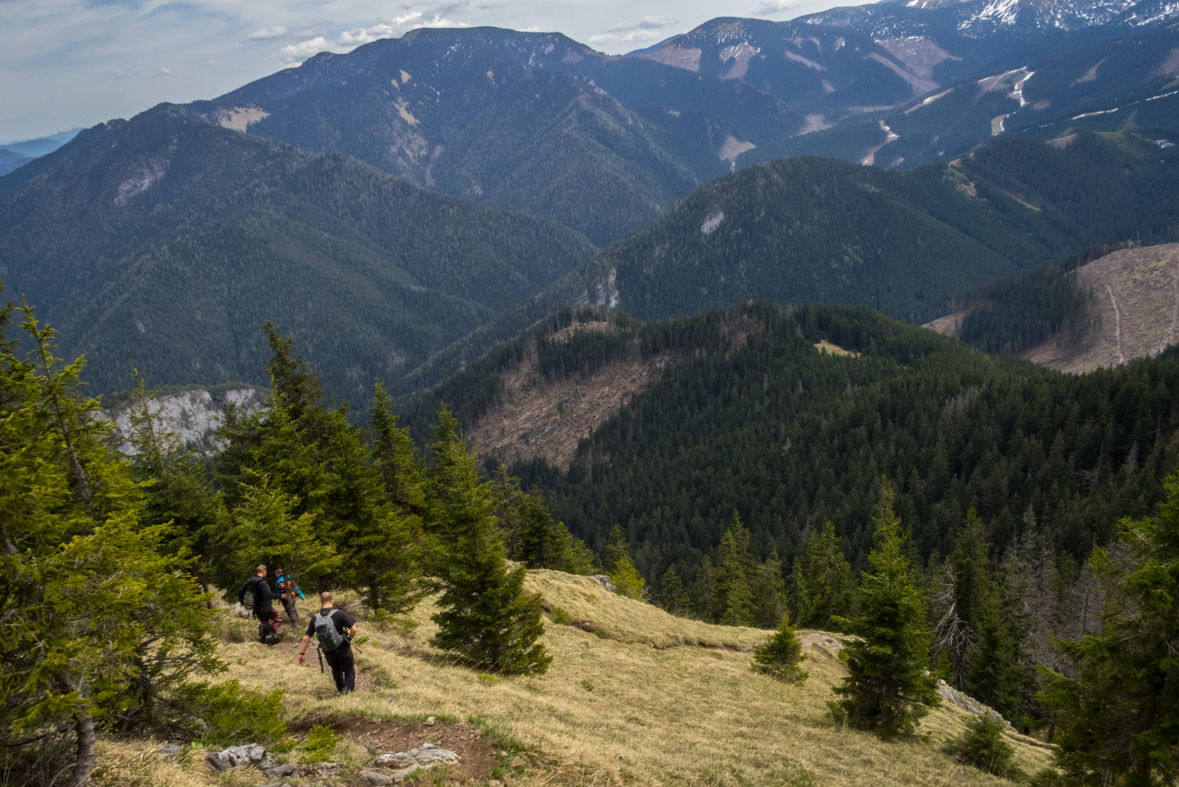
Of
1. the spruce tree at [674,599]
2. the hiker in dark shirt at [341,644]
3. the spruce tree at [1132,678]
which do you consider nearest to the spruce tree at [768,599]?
the spruce tree at [674,599]

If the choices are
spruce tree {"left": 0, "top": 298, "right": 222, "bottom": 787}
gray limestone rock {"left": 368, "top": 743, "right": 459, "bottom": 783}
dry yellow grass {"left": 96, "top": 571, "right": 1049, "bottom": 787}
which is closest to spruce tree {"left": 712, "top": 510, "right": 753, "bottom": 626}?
dry yellow grass {"left": 96, "top": 571, "right": 1049, "bottom": 787}

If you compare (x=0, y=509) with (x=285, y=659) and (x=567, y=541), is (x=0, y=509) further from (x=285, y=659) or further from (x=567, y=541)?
(x=567, y=541)

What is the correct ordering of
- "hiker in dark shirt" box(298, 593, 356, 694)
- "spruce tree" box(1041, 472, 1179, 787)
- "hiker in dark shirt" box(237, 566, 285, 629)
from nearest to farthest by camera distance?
"hiker in dark shirt" box(298, 593, 356, 694), "spruce tree" box(1041, 472, 1179, 787), "hiker in dark shirt" box(237, 566, 285, 629)

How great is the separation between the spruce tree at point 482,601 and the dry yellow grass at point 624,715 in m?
1.01

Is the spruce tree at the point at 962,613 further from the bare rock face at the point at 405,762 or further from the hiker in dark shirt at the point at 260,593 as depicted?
the hiker in dark shirt at the point at 260,593

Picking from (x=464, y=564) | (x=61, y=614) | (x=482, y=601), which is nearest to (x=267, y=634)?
(x=464, y=564)

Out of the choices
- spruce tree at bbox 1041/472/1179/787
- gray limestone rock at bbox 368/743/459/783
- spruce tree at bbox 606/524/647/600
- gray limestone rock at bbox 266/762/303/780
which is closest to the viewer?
gray limestone rock at bbox 266/762/303/780

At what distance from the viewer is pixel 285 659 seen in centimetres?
1966

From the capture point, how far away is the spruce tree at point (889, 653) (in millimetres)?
22656

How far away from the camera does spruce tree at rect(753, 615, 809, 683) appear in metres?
32.3

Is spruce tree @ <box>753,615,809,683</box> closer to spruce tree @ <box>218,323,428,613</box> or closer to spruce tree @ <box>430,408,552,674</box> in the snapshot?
spruce tree @ <box>430,408,552,674</box>

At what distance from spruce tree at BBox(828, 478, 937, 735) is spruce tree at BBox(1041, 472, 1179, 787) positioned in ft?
14.2

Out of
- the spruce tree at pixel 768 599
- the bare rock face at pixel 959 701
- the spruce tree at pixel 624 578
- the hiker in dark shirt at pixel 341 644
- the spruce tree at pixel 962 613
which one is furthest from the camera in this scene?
the spruce tree at pixel 768 599

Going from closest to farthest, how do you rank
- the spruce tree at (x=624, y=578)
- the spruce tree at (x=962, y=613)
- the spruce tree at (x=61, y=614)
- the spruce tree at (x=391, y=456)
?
the spruce tree at (x=61, y=614) < the spruce tree at (x=391, y=456) < the spruce tree at (x=962, y=613) < the spruce tree at (x=624, y=578)
